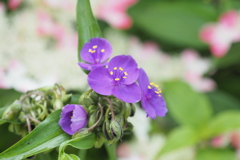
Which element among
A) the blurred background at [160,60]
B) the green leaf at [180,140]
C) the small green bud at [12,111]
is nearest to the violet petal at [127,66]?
the small green bud at [12,111]

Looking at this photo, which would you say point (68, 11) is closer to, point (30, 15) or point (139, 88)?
point (30, 15)

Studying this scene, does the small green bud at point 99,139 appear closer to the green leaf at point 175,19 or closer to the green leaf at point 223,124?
the green leaf at point 223,124

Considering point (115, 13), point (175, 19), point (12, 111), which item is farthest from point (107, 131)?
point (175, 19)

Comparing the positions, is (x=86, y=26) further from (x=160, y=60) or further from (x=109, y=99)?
(x=160, y=60)

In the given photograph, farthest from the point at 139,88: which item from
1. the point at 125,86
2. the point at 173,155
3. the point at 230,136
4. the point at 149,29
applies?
the point at 149,29

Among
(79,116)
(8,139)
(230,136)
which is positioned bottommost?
(230,136)

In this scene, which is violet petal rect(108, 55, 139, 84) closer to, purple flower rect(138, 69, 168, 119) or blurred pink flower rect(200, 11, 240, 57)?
purple flower rect(138, 69, 168, 119)

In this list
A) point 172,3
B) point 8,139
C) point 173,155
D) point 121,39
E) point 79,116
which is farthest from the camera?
point 172,3
